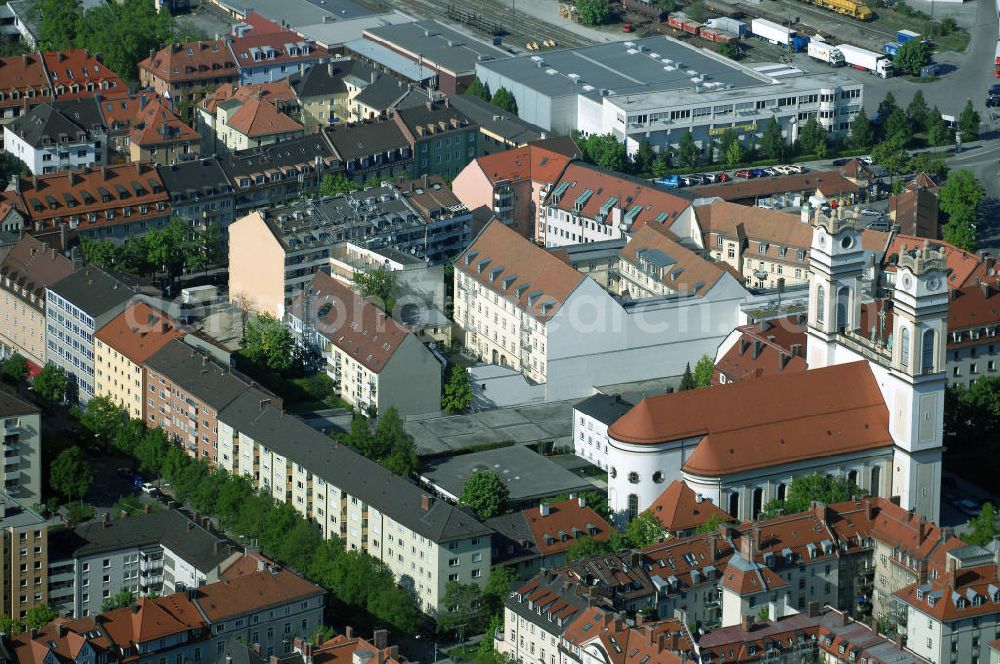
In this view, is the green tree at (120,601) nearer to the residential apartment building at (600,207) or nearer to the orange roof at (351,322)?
the orange roof at (351,322)

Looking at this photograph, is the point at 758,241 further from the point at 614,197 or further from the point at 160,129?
the point at 160,129

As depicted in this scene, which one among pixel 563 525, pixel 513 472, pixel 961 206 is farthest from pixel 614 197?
pixel 563 525

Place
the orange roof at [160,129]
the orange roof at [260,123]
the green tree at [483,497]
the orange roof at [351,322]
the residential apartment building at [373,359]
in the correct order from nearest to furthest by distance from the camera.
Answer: the green tree at [483,497] < the residential apartment building at [373,359] < the orange roof at [351,322] < the orange roof at [160,129] < the orange roof at [260,123]

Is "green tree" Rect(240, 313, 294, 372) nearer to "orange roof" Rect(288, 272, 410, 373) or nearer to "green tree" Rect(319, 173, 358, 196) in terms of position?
"orange roof" Rect(288, 272, 410, 373)

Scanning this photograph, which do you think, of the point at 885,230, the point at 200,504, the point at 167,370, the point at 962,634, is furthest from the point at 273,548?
the point at 885,230

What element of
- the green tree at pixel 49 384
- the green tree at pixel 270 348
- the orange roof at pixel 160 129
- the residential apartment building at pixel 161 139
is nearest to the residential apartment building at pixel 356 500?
the green tree at pixel 270 348

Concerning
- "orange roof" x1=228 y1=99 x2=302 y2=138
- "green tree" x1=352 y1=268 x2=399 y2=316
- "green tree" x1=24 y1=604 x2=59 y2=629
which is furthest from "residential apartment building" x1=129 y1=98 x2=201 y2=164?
"green tree" x1=24 y1=604 x2=59 y2=629
